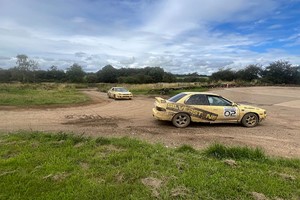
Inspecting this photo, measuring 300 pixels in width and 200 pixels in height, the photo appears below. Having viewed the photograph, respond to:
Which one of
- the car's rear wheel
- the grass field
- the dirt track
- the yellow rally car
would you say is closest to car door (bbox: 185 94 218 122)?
the yellow rally car

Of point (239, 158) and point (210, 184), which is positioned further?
point (239, 158)

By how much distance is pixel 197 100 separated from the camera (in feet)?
34.2

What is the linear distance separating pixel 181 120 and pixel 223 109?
185 cm

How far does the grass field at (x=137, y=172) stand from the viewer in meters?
3.66

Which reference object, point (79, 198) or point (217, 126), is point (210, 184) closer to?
point (79, 198)

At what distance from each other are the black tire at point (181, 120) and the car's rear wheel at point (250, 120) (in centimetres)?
248

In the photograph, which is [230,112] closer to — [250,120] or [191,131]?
[250,120]

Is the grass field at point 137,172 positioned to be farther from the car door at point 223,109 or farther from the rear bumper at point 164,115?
the car door at point 223,109

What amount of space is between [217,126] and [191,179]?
681cm

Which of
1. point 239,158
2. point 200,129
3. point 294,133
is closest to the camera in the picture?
point 239,158

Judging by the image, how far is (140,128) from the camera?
31.7 ft

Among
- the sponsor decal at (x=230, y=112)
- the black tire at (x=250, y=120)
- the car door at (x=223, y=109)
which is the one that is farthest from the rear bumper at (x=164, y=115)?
the black tire at (x=250, y=120)

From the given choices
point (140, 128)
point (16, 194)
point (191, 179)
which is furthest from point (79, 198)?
point (140, 128)

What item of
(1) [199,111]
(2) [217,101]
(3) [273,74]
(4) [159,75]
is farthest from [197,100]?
(4) [159,75]
